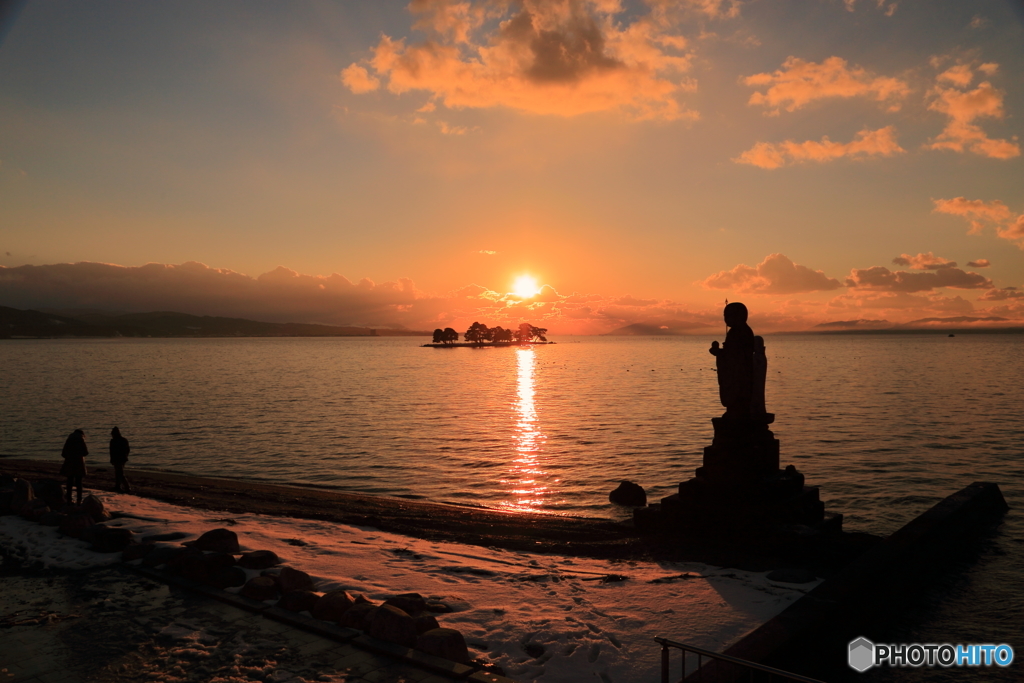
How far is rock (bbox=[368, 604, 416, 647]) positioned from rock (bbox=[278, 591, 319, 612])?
1.39m

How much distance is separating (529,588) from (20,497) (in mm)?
12387

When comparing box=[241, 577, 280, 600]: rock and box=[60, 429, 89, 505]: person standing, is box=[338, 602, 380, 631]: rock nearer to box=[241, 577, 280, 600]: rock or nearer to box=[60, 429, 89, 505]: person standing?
box=[241, 577, 280, 600]: rock

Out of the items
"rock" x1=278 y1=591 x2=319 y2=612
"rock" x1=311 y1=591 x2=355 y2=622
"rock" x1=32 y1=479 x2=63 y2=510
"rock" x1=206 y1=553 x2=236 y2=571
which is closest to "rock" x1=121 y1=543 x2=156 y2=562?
"rock" x1=206 y1=553 x2=236 y2=571

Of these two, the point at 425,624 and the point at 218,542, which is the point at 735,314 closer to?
the point at 425,624

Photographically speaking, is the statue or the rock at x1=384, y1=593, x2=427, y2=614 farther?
the statue

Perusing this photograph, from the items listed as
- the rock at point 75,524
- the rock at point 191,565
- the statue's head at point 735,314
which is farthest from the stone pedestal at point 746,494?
the rock at point 75,524

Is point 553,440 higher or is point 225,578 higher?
point 225,578

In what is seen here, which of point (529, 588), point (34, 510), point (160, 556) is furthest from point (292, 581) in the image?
point (34, 510)

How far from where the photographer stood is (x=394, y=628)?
7.04m

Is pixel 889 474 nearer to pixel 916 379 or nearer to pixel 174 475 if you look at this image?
pixel 174 475

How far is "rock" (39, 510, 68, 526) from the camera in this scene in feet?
40.1

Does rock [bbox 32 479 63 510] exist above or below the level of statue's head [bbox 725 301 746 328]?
below

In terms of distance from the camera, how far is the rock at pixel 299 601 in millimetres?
8070

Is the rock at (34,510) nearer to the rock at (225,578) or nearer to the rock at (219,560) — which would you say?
the rock at (219,560)
